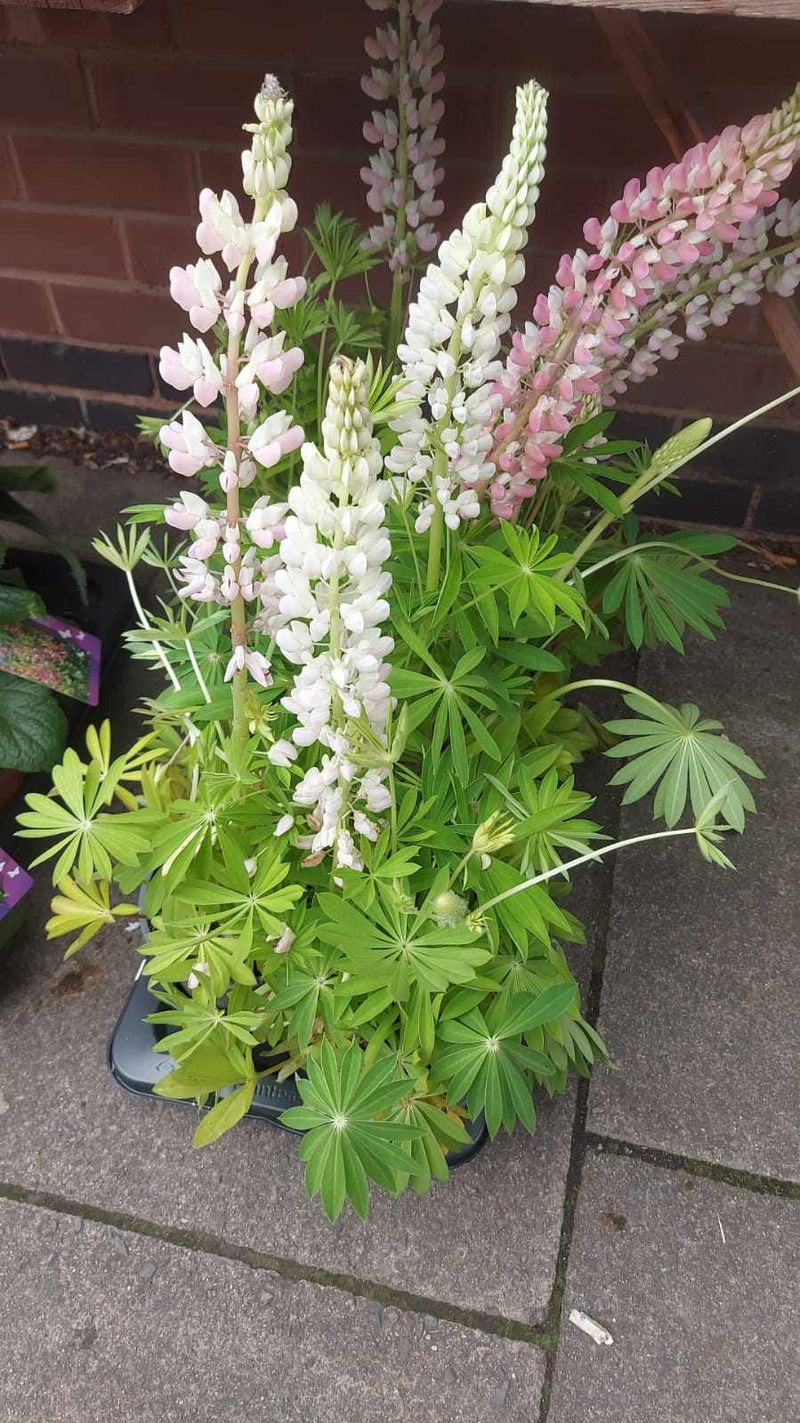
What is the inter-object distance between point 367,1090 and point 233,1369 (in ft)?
1.57

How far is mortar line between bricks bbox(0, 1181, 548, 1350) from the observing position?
51.8 inches

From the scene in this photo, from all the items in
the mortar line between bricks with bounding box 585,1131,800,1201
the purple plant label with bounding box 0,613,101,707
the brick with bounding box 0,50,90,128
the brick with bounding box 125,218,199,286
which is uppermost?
the brick with bounding box 0,50,90,128

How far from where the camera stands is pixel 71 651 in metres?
1.79

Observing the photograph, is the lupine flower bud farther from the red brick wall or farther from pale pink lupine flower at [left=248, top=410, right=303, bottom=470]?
the red brick wall

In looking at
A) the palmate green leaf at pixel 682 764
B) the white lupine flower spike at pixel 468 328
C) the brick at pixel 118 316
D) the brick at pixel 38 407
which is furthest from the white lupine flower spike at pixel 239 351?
the brick at pixel 38 407

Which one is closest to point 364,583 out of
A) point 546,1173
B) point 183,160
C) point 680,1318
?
point 546,1173

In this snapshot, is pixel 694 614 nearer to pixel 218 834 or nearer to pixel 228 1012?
pixel 218 834

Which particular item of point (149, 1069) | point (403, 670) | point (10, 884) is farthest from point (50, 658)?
point (403, 670)

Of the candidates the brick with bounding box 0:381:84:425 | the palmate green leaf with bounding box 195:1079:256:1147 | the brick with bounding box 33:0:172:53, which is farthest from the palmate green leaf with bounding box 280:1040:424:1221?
the brick with bounding box 0:381:84:425

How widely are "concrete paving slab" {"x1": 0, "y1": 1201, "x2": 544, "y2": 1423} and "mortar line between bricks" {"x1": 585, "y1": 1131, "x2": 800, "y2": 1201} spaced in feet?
0.93

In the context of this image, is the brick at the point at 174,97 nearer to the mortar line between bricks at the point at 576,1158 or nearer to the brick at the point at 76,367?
the brick at the point at 76,367

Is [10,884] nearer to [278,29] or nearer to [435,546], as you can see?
[435,546]

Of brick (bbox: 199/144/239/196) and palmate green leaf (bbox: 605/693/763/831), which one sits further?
brick (bbox: 199/144/239/196)

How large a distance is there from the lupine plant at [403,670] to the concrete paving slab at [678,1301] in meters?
0.22
